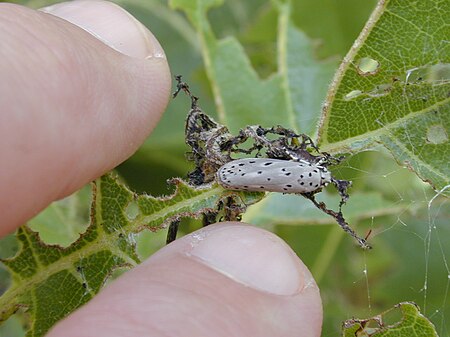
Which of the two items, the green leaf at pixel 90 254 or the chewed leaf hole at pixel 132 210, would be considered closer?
the green leaf at pixel 90 254

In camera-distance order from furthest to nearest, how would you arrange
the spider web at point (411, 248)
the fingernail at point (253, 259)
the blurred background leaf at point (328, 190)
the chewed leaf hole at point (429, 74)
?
the spider web at point (411, 248)
the blurred background leaf at point (328, 190)
the chewed leaf hole at point (429, 74)
the fingernail at point (253, 259)

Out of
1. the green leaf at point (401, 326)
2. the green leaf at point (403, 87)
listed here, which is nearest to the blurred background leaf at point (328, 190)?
the green leaf at point (403, 87)

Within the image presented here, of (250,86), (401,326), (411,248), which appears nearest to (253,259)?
(401,326)

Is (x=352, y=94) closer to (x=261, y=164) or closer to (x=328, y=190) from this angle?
(x=261, y=164)

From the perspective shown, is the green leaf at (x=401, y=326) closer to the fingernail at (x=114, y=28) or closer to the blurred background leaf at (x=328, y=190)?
the blurred background leaf at (x=328, y=190)

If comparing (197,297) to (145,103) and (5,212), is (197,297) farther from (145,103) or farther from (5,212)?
(145,103)

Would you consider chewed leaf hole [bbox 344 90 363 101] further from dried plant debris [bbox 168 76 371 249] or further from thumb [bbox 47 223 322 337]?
thumb [bbox 47 223 322 337]
